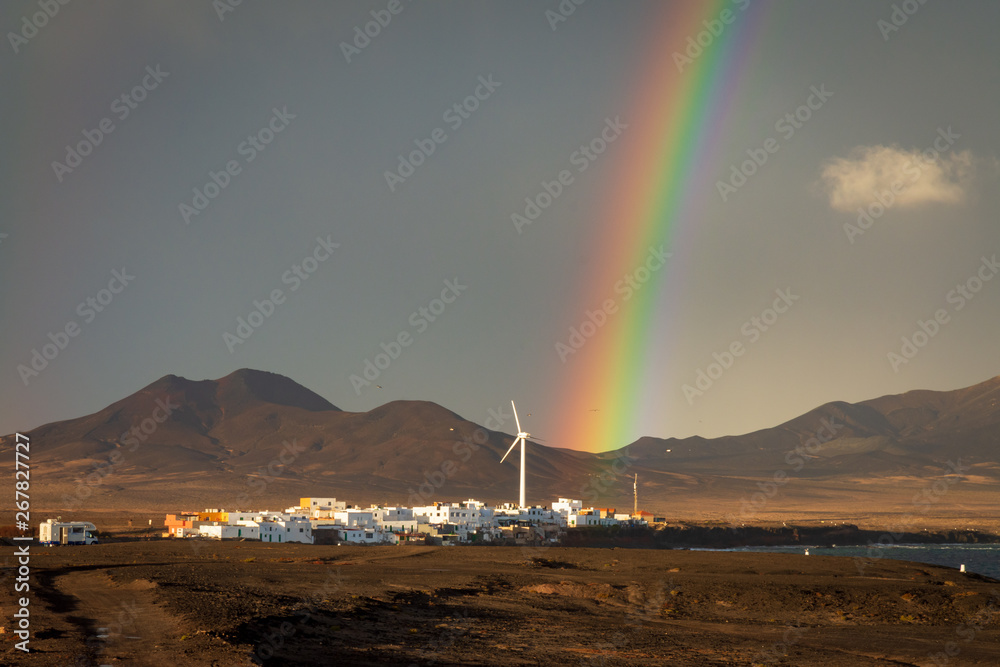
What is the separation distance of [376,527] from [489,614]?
124m

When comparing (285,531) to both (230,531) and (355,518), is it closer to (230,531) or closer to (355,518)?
(230,531)

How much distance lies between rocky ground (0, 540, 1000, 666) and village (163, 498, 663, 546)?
64.9 m

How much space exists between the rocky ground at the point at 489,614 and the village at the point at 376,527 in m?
64.9

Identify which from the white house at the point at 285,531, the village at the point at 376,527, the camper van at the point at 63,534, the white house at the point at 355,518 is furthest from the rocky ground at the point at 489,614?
the white house at the point at 355,518

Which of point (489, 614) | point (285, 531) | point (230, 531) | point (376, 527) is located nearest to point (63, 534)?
point (230, 531)

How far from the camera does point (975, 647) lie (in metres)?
50.8

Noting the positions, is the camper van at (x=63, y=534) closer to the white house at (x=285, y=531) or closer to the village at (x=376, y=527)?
the village at (x=376, y=527)

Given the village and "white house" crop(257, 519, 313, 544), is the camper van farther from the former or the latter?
"white house" crop(257, 519, 313, 544)

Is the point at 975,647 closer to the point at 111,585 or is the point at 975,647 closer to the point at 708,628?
the point at 708,628

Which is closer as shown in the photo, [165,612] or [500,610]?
[165,612]

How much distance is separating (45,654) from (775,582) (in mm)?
53897

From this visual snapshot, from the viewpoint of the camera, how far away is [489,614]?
53375mm

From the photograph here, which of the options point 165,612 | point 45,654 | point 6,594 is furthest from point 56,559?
point 45,654

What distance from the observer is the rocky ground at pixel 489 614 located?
38438mm
